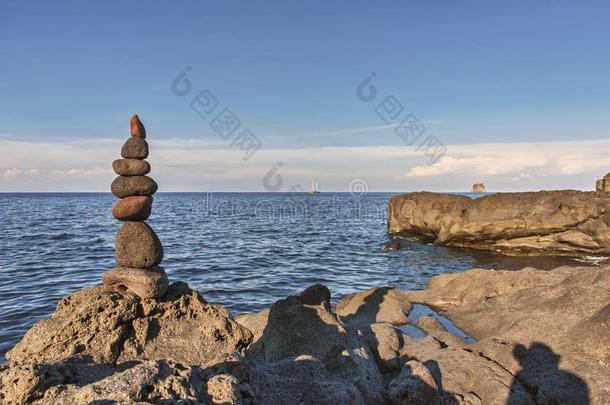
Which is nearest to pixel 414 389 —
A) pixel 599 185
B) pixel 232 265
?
Answer: pixel 232 265

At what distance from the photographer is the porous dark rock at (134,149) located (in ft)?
37.1

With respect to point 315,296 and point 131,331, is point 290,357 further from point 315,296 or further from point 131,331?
point 315,296

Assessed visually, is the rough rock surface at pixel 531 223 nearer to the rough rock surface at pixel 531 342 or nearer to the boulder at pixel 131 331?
the rough rock surface at pixel 531 342

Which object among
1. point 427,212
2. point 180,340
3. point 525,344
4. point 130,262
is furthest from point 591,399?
point 427,212

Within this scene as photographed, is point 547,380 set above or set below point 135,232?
below

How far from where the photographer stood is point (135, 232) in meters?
11.3

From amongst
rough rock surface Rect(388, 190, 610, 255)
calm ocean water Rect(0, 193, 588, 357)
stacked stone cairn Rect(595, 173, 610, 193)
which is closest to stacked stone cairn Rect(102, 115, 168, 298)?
calm ocean water Rect(0, 193, 588, 357)

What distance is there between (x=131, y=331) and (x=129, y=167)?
4244 millimetres

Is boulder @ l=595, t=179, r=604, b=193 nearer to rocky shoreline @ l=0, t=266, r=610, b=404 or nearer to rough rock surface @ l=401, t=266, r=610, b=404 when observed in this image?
rough rock surface @ l=401, t=266, r=610, b=404

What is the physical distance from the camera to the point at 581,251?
3659 cm

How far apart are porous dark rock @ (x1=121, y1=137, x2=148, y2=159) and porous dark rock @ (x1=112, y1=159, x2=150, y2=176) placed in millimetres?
134

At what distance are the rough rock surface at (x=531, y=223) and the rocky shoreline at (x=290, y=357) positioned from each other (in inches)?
918

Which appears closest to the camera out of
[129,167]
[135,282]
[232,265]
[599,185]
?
[135,282]

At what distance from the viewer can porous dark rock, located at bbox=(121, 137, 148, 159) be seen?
11.3 meters
